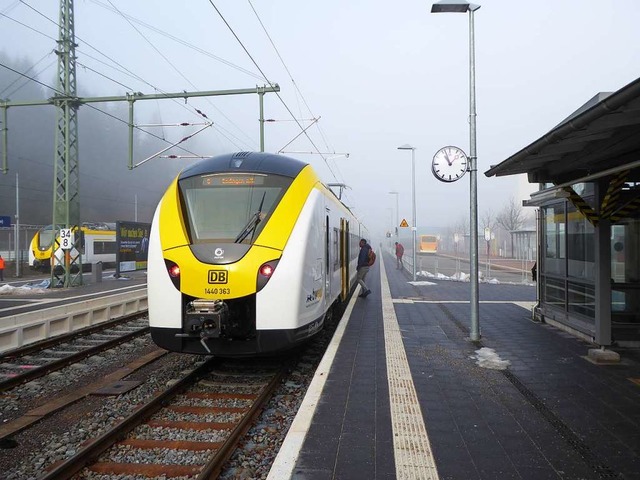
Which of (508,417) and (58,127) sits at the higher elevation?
(58,127)

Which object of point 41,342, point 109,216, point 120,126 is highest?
point 120,126

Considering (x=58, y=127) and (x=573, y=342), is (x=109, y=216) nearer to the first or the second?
(x=58, y=127)

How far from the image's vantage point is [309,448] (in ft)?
12.4

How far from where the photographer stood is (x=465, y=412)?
459cm

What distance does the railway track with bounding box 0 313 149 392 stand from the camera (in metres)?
6.67

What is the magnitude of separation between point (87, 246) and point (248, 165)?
25.3 metres

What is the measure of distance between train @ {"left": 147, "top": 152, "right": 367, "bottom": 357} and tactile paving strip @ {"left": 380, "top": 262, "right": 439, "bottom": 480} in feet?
4.15

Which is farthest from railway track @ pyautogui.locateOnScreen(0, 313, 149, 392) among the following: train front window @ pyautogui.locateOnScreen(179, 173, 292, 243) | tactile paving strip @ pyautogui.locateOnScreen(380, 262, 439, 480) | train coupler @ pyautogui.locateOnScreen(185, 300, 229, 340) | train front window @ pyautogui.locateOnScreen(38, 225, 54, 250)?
train front window @ pyautogui.locateOnScreen(38, 225, 54, 250)

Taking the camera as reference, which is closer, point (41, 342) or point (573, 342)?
point (573, 342)

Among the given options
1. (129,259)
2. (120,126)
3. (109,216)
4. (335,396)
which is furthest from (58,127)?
(120,126)

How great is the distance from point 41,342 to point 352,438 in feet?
23.0

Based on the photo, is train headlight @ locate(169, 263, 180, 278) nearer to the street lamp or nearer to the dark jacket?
the street lamp

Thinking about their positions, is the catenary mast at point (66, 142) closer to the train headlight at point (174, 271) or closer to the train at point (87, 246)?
the train at point (87, 246)

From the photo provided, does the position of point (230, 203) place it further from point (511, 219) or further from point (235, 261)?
point (511, 219)
